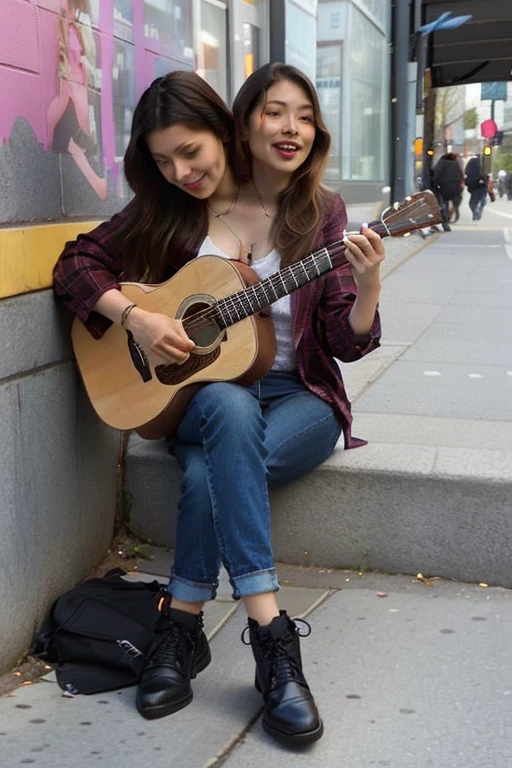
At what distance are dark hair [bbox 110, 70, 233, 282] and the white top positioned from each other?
0.16 feet

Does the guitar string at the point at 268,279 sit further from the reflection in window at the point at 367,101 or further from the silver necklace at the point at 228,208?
the reflection in window at the point at 367,101

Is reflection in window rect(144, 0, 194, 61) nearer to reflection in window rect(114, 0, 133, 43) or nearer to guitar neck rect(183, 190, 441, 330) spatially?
reflection in window rect(114, 0, 133, 43)

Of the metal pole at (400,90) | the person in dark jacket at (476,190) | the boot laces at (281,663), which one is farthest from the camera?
the person in dark jacket at (476,190)

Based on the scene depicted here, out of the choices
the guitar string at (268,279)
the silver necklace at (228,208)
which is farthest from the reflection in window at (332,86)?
the guitar string at (268,279)

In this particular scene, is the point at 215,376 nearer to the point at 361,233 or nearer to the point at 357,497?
the point at 361,233

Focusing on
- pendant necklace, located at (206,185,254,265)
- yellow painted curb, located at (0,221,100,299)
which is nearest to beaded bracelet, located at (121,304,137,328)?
yellow painted curb, located at (0,221,100,299)

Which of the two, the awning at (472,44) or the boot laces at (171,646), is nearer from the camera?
the boot laces at (171,646)

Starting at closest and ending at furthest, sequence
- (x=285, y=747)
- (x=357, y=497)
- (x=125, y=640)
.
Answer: (x=285, y=747)
(x=125, y=640)
(x=357, y=497)

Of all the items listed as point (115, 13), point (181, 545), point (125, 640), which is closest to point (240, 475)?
point (181, 545)

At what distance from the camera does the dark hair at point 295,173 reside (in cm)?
253

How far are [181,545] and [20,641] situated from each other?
53 cm

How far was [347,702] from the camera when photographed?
2.19m

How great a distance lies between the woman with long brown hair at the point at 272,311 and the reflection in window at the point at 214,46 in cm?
206

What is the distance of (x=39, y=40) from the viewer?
2.46 metres
